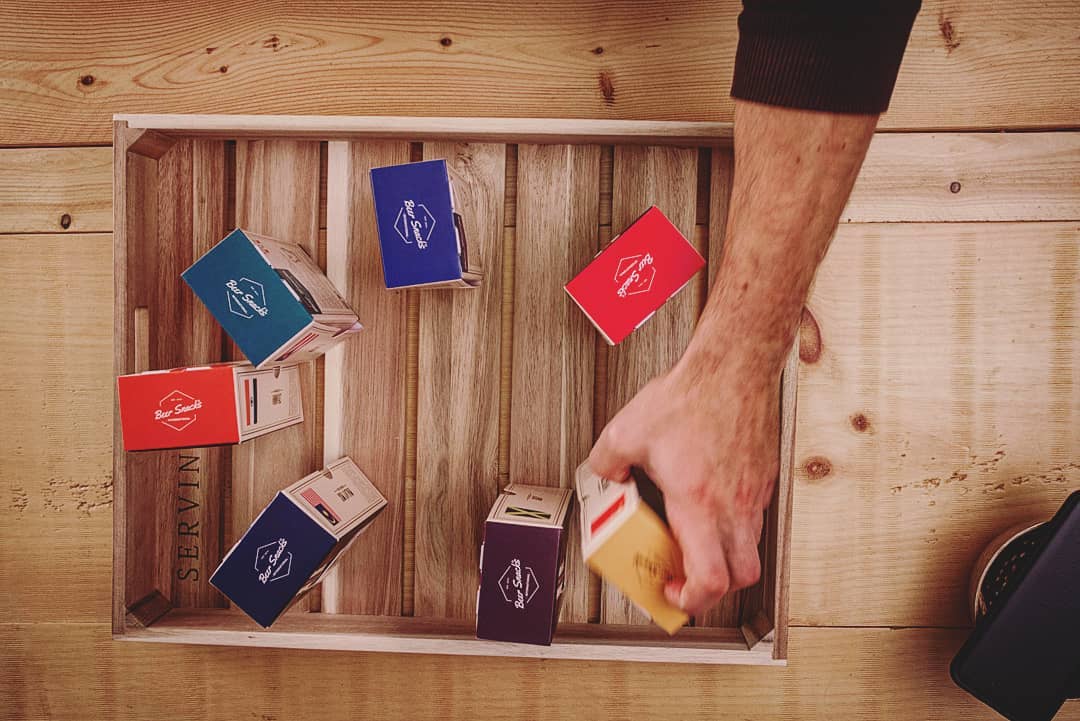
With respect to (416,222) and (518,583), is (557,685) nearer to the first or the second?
(518,583)

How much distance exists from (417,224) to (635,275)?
0.31 metres

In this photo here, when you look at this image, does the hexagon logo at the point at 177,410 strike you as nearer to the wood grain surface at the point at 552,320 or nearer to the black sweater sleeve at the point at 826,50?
the wood grain surface at the point at 552,320

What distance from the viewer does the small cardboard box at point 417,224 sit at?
0.79m

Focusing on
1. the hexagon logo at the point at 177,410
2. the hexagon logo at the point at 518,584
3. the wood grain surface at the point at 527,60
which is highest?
the wood grain surface at the point at 527,60

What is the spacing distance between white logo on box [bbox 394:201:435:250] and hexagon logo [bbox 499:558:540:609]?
0.45 meters

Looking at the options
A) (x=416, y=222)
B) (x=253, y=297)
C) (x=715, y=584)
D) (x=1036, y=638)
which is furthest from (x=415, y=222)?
(x=1036, y=638)

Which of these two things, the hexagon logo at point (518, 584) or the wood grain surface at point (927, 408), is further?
the wood grain surface at point (927, 408)

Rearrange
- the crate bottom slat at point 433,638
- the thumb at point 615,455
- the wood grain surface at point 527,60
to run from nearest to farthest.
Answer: the thumb at point 615,455 → the crate bottom slat at point 433,638 → the wood grain surface at point 527,60

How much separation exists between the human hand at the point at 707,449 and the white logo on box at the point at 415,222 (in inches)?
14.1

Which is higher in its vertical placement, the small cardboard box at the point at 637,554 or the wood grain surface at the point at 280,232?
the wood grain surface at the point at 280,232

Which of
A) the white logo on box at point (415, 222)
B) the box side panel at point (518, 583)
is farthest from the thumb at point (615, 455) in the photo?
the white logo on box at point (415, 222)

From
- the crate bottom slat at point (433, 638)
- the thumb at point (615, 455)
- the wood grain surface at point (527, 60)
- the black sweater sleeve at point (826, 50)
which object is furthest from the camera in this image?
the wood grain surface at point (527, 60)

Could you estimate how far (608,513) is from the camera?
729 millimetres

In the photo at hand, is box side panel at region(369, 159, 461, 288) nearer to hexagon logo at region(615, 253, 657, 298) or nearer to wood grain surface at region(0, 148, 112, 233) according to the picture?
hexagon logo at region(615, 253, 657, 298)
